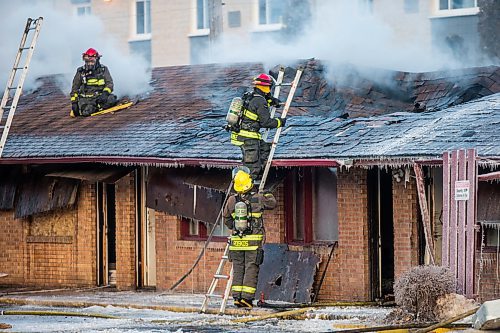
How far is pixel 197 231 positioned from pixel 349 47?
609 centimetres

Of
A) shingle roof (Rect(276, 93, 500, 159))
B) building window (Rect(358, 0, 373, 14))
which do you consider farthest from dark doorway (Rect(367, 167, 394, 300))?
building window (Rect(358, 0, 373, 14))

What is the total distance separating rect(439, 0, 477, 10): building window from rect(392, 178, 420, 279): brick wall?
1559cm

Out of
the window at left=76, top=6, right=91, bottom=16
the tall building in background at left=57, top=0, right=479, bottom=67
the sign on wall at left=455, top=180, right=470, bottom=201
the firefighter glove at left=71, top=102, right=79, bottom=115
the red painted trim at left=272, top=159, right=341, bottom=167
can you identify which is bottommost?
the sign on wall at left=455, top=180, right=470, bottom=201

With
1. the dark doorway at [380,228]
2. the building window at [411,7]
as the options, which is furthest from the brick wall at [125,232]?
the building window at [411,7]

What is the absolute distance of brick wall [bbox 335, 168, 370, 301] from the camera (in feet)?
60.7

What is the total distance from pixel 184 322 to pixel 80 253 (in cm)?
562

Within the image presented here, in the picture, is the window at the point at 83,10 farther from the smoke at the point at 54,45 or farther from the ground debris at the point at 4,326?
the ground debris at the point at 4,326

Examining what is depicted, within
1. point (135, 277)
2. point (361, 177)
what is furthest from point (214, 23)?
point (361, 177)

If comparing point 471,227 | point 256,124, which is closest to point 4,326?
point 256,124

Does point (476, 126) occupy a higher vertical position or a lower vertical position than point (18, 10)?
lower

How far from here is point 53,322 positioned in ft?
57.6

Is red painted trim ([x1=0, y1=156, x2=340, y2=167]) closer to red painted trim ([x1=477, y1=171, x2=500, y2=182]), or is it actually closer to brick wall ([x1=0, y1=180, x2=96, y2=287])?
brick wall ([x1=0, y1=180, x2=96, y2=287])

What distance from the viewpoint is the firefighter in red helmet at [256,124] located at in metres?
17.5

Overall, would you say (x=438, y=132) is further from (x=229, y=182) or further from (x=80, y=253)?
(x=80, y=253)
